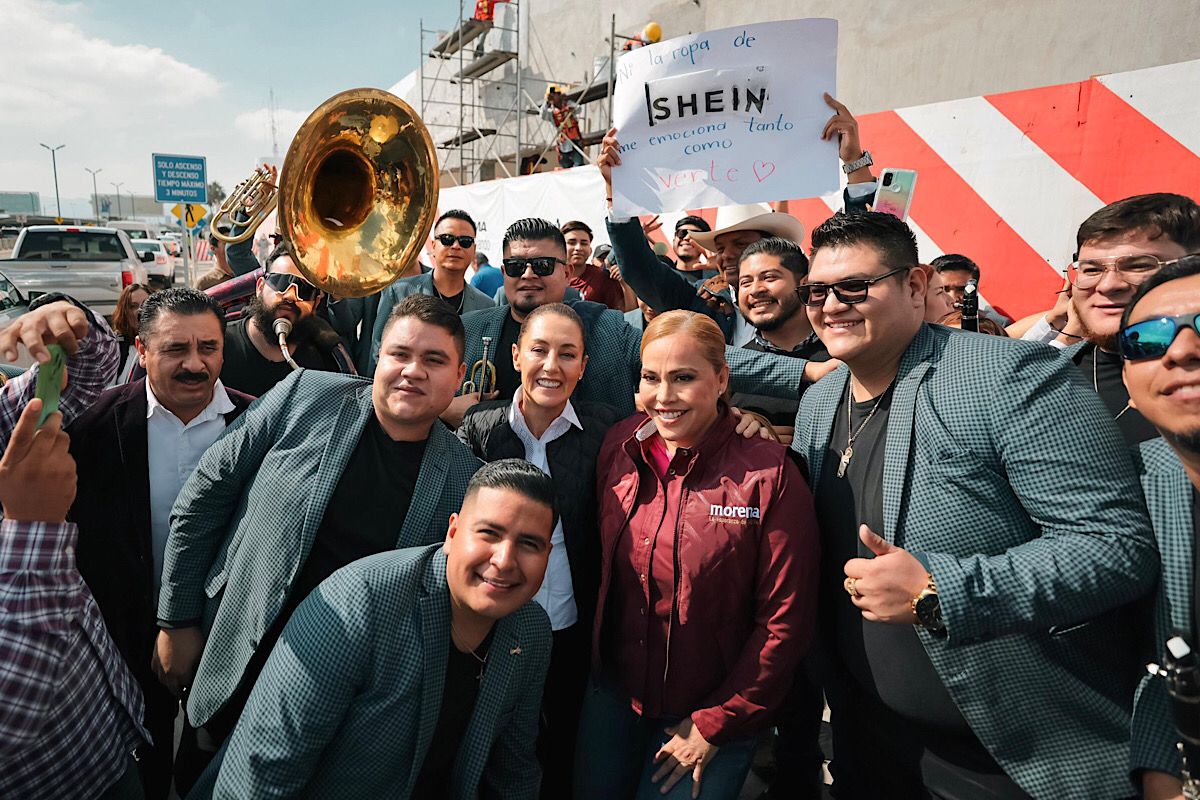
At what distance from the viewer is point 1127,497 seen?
1604 mm

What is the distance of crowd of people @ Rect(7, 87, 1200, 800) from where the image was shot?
64.7 inches

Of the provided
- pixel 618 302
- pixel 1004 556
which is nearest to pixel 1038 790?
pixel 1004 556

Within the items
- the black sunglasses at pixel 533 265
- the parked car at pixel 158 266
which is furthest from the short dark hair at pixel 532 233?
the parked car at pixel 158 266

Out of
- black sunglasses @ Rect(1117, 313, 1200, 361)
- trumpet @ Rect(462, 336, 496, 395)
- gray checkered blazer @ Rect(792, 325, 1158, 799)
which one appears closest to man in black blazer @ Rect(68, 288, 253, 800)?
trumpet @ Rect(462, 336, 496, 395)

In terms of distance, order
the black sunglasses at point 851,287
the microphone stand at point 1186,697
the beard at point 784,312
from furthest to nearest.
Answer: the beard at point 784,312 → the black sunglasses at point 851,287 → the microphone stand at point 1186,697

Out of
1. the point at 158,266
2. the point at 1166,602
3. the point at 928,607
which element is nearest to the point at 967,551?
the point at 928,607

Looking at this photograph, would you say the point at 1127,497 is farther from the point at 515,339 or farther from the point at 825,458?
the point at 515,339

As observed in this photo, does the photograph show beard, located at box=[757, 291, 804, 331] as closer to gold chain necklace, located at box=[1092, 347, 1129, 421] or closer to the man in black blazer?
gold chain necklace, located at box=[1092, 347, 1129, 421]

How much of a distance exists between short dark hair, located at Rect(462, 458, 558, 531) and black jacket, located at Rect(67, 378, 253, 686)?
1465 mm

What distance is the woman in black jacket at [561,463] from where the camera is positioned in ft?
8.41

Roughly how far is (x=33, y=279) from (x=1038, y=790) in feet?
61.6

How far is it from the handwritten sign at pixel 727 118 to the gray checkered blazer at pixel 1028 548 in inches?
51.1

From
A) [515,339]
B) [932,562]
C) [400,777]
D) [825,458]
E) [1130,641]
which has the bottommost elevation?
[400,777]

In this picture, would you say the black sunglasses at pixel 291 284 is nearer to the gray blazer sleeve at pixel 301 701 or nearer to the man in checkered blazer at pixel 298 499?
the man in checkered blazer at pixel 298 499
